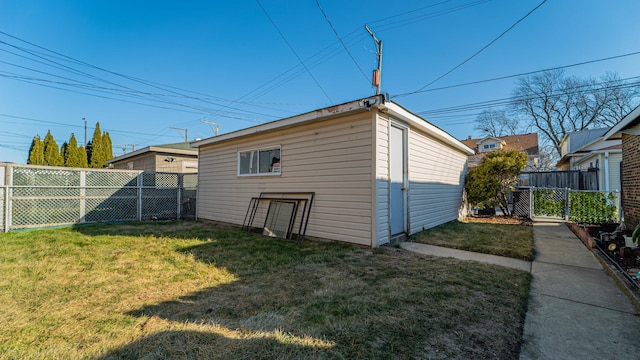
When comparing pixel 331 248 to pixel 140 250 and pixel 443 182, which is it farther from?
pixel 443 182

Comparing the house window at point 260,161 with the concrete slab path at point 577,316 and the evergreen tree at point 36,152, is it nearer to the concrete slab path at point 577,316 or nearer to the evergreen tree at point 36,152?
the concrete slab path at point 577,316

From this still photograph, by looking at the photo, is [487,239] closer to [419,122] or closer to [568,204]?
[419,122]

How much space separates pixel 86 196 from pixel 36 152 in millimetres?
25896

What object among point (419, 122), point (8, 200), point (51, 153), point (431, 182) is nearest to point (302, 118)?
point (419, 122)

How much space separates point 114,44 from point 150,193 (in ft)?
25.5

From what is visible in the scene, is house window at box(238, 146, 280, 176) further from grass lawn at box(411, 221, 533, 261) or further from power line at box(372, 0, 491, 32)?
power line at box(372, 0, 491, 32)

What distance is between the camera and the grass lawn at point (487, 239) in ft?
15.2

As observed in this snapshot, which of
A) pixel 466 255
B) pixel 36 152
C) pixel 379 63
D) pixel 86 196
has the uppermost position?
pixel 379 63

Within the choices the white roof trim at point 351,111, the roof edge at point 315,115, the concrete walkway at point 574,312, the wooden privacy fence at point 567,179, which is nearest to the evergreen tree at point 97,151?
the white roof trim at point 351,111

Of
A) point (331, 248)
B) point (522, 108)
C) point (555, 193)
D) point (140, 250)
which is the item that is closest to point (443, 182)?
point (555, 193)

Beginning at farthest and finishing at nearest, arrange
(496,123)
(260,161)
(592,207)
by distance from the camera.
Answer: (496,123)
(592,207)
(260,161)

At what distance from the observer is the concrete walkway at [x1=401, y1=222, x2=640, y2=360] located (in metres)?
1.85

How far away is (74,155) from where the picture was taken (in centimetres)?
2548

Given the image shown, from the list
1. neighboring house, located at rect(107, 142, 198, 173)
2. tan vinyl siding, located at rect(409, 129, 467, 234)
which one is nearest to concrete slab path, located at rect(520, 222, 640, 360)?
tan vinyl siding, located at rect(409, 129, 467, 234)
